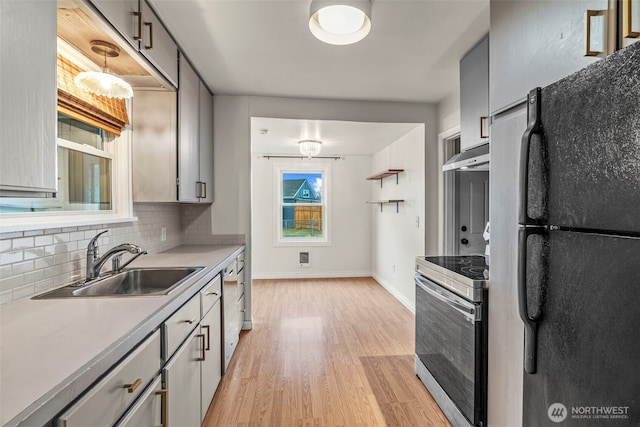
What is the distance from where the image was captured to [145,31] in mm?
1662

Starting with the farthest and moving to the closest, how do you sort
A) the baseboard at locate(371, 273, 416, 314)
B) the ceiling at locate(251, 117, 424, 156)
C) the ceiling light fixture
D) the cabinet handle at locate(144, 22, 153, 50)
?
the ceiling light fixture < the baseboard at locate(371, 273, 416, 314) < the ceiling at locate(251, 117, 424, 156) < the cabinet handle at locate(144, 22, 153, 50)

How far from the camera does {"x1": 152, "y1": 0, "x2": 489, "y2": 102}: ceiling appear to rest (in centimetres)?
181

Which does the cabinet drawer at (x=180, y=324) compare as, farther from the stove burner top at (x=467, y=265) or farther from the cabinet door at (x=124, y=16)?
the stove burner top at (x=467, y=265)

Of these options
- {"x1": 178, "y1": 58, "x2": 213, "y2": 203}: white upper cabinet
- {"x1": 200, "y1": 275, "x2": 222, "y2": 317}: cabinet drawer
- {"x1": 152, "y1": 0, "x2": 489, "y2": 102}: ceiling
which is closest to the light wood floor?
{"x1": 200, "y1": 275, "x2": 222, "y2": 317}: cabinet drawer

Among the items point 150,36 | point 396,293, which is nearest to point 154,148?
point 150,36

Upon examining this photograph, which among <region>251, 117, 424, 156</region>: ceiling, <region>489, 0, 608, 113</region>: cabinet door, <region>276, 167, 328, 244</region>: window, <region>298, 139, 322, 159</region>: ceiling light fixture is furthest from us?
<region>276, 167, 328, 244</region>: window

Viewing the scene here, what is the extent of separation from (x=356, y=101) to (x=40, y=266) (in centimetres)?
289

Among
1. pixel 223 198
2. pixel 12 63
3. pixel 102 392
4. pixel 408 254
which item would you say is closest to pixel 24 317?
pixel 102 392

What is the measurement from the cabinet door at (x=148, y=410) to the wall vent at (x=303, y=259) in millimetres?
4573

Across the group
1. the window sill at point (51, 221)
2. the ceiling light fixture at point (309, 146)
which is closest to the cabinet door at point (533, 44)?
the window sill at point (51, 221)

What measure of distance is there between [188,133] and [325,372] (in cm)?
213

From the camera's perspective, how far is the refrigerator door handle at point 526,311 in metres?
1.10

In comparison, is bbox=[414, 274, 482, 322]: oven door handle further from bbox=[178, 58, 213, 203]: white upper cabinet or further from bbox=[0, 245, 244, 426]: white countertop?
bbox=[178, 58, 213, 203]: white upper cabinet

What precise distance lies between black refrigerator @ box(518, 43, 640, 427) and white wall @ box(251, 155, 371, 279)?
15.3 feet
